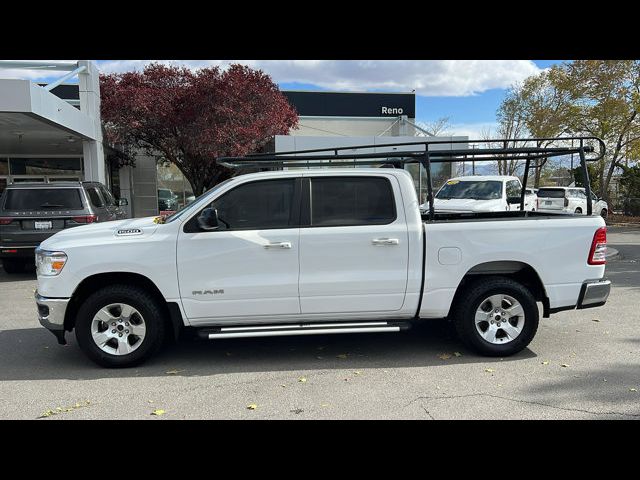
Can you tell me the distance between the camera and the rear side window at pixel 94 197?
10284 mm

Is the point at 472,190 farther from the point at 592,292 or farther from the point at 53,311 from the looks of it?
the point at 53,311

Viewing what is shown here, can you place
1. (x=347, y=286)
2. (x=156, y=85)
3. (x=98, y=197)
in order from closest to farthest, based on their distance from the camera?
(x=347, y=286), (x=98, y=197), (x=156, y=85)

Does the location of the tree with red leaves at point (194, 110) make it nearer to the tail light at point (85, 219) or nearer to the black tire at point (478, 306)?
the tail light at point (85, 219)

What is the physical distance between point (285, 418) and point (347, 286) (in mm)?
1530

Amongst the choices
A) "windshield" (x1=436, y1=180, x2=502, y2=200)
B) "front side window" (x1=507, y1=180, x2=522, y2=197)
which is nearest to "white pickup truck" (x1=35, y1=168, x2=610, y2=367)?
"windshield" (x1=436, y1=180, x2=502, y2=200)

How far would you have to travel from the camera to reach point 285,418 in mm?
3811

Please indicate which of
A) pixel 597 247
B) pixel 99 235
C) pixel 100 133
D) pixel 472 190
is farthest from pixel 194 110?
pixel 597 247

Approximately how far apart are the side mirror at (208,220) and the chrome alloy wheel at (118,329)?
109 cm

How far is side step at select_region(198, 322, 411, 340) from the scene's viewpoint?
4785mm

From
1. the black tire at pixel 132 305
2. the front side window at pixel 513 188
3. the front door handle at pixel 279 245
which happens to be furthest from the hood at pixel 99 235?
the front side window at pixel 513 188

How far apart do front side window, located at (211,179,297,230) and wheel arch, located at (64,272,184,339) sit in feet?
3.19

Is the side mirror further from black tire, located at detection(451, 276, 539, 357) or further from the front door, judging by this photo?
black tire, located at detection(451, 276, 539, 357)

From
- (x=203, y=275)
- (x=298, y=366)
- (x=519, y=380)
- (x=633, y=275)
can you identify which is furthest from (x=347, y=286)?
(x=633, y=275)
